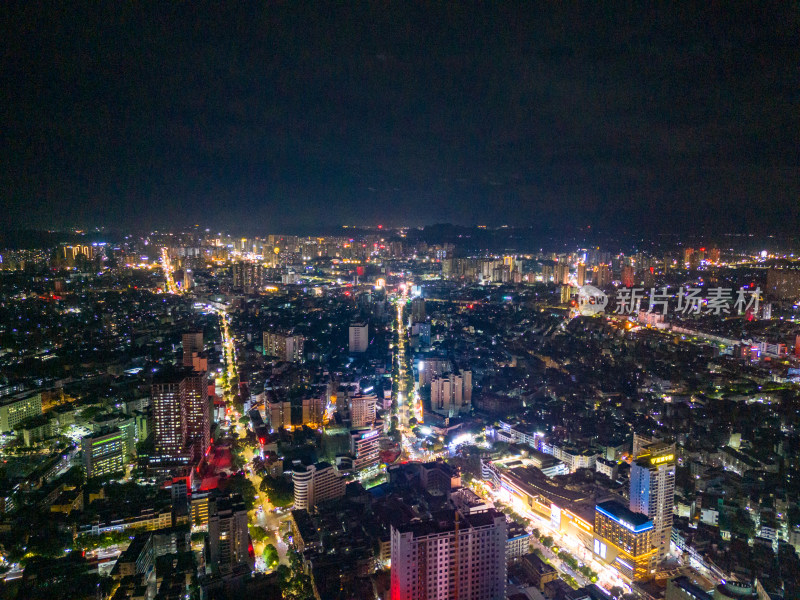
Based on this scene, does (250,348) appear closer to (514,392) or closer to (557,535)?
(514,392)

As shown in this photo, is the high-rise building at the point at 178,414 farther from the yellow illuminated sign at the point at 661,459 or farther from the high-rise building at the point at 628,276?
the high-rise building at the point at 628,276

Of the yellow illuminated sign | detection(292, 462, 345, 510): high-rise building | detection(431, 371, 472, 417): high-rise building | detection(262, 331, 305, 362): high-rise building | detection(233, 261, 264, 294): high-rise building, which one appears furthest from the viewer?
detection(233, 261, 264, 294): high-rise building

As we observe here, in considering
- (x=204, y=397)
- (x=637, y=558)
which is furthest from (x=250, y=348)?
(x=637, y=558)

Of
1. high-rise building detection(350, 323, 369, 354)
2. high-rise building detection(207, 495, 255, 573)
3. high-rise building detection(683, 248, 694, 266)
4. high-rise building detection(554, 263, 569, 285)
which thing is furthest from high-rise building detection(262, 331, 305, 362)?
high-rise building detection(683, 248, 694, 266)

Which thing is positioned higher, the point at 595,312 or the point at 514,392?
the point at 595,312

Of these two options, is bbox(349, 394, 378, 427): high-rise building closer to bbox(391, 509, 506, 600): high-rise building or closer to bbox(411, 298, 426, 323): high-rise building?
bbox(391, 509, 506, 600): high-rise building

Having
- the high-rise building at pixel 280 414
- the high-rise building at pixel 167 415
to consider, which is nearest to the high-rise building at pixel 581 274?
the high-rise building at pixel 280 414
